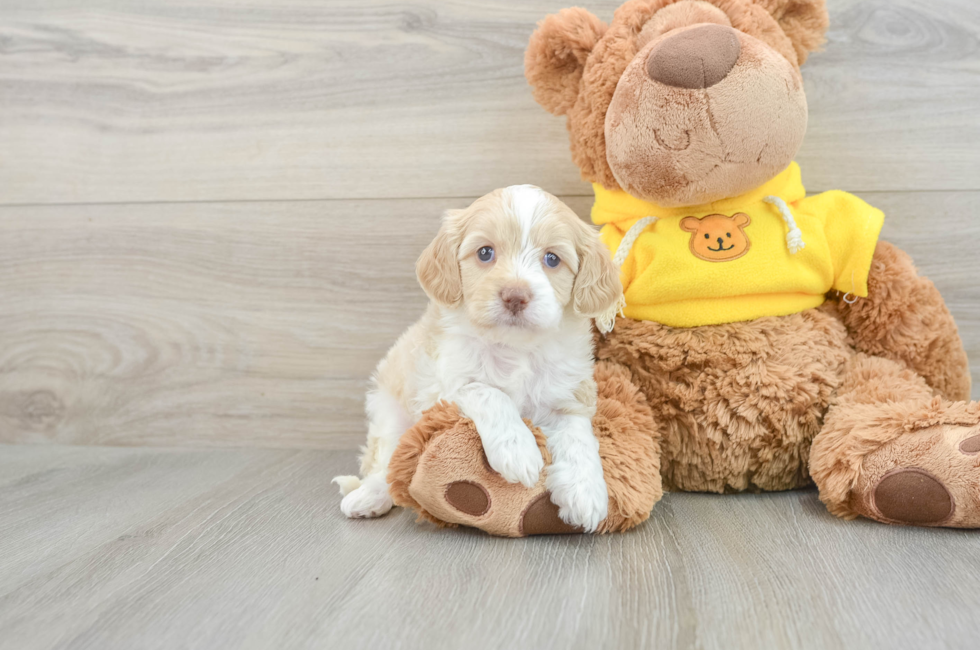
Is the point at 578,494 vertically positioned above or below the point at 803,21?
below

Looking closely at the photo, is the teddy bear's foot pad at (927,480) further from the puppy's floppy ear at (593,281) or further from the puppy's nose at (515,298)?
the puppy's nose at (515,298)

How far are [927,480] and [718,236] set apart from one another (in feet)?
1.68

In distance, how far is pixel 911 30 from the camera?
154 cm

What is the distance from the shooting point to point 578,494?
40.7 inches

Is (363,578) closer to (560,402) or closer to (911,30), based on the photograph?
(560,402)

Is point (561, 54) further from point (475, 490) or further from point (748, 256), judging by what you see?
point (475, 490)

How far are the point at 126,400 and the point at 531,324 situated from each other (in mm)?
1286

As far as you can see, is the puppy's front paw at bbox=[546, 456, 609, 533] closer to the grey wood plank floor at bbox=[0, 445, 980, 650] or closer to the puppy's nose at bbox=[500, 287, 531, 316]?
the grey wood plank floor at bbox=[0, 445, 980, 650]

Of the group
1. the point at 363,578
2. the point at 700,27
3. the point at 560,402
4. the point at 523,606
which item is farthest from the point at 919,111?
the point at 363,578

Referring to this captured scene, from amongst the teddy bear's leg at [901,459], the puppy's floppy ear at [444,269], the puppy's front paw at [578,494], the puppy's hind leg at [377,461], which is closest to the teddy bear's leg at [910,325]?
the teddy bear's leg at [901,459]

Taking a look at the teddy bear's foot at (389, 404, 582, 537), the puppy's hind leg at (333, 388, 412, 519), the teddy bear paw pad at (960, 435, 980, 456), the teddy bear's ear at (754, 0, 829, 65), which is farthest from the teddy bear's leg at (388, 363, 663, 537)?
the teddy bear's ear at (754, 0, 829, 65)

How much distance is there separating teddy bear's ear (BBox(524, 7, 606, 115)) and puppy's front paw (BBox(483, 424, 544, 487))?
69cm

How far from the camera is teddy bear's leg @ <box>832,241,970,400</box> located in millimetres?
1311

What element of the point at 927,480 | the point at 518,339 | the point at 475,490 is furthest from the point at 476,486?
the point at 927,480
